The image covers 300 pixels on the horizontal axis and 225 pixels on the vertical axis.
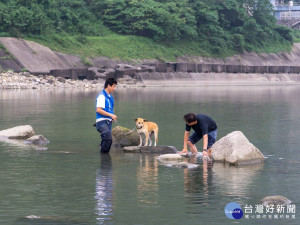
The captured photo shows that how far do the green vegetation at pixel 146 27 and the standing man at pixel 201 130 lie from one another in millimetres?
61595

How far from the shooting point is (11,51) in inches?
2906

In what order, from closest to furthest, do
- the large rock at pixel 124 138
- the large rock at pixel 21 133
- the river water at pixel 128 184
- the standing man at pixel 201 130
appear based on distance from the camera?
the river water at pixel 128 184 < the standing man at pixel 201 130 < the large rock at pixel 124 138 < the large rock at pixel 21 133

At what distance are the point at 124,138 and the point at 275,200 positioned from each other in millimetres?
9070

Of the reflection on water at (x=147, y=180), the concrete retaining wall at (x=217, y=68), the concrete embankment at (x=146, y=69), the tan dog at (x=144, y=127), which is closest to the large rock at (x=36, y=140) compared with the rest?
the tan dog at (x=144, y=127)

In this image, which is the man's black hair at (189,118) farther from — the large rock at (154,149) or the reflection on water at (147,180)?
the large rock at (154,149)

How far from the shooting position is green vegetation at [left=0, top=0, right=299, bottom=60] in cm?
8162

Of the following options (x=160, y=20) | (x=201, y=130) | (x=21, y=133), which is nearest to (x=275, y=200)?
(x=201, y=130)

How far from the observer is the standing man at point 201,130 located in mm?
17569

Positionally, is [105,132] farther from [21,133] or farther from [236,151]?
[21,133]

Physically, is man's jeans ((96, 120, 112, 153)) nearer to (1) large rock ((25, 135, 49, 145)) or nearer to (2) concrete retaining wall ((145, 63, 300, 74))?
(1) large rock ((25, 135, 49, 145))

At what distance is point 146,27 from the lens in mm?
94500

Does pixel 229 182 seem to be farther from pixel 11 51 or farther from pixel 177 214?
pixel 11 51

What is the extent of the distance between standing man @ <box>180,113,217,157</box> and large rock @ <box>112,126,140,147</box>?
2702 millimetres

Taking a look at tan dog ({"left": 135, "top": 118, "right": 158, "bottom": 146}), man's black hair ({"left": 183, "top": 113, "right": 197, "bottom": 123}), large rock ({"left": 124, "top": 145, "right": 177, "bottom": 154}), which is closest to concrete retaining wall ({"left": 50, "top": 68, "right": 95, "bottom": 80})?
tan dog ({"left": 135, "top": 118, "right": 158, "bottom": 146})
